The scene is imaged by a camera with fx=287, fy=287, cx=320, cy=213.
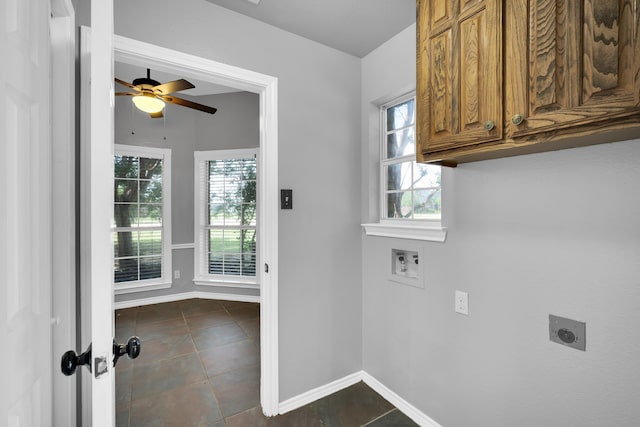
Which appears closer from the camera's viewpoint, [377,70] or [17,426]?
[17,426]

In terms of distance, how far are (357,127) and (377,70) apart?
434 millimetres

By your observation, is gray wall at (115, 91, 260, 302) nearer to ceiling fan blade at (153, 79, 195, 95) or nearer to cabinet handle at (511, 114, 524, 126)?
ceiling fan blade at (153, 79, 195, 95)

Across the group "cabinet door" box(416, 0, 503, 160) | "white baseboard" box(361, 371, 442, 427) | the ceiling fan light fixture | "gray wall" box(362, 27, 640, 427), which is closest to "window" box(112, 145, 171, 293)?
the ceiling fan light fixture

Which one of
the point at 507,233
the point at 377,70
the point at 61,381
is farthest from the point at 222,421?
the point at 377,70

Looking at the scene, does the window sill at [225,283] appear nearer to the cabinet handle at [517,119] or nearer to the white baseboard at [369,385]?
the white baseboard at [369,385]

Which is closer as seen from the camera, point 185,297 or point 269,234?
point 269,234

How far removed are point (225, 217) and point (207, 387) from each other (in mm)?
2641

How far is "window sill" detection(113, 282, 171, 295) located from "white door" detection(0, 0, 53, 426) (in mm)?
3738

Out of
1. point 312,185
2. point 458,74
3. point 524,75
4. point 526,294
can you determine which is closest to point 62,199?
point 312,185

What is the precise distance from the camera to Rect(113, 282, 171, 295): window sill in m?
3.91

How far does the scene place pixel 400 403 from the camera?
198 cm

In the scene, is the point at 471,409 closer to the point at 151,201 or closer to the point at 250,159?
the point at 250,159

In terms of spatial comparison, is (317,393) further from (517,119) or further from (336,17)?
(336,17)

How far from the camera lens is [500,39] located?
108cm
